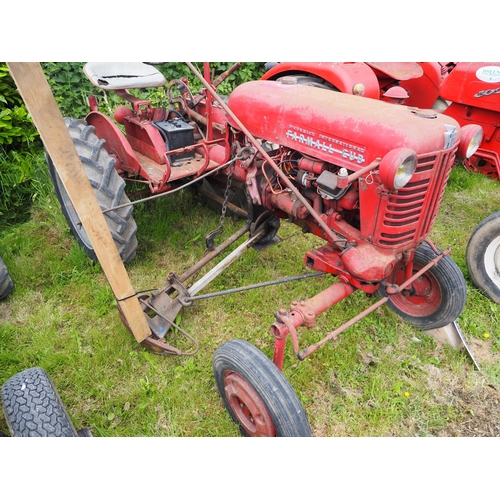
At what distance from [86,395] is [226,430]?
2.77 feet

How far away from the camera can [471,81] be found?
12.0 ft

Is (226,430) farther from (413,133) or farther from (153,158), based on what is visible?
(153,158)

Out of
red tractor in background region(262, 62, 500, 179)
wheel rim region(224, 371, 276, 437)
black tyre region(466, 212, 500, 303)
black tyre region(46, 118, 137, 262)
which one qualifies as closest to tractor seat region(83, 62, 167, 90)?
black tyre region(46, 118, 137, 262)

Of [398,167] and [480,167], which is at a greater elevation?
[398,167]

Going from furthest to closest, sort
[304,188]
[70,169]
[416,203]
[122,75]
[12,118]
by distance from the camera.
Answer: [12,118] < [122,75] < [304,188] < [416,203] < [70,169]

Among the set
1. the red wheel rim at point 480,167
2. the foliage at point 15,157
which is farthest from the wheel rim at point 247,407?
the red wheel rim at point 480,167

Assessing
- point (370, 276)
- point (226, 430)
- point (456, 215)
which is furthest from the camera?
point (456, 215)

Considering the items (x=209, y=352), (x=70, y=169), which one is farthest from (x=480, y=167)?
(x=70, y=169)

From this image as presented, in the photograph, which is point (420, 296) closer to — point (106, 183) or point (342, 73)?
point (342, 73)

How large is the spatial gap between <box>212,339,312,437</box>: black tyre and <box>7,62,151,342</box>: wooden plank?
0.64 metres

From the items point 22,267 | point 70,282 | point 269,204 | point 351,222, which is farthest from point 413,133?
point 22,267

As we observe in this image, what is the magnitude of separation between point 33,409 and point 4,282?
56.9 inches

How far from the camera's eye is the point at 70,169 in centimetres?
184

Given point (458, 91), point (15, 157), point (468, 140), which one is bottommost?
point (15, 157)
